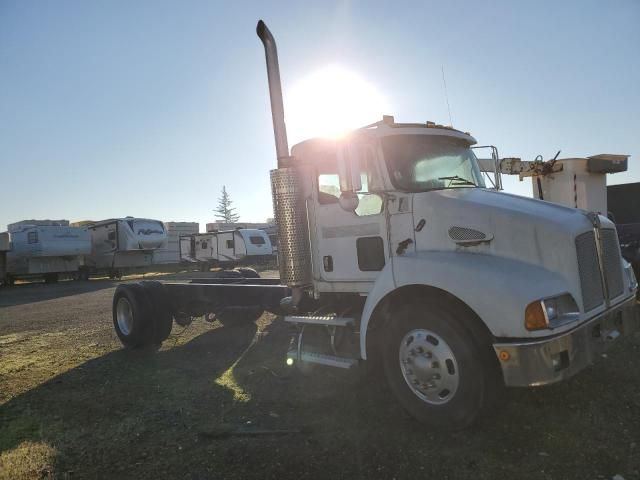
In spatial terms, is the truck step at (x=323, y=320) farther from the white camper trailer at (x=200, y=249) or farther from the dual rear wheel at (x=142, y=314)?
the white camper trailer at (x=200, y=249)

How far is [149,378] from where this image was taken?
564cm

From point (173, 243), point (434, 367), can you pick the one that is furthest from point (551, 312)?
point (173, 243)

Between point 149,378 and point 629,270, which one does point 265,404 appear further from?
point 629,270

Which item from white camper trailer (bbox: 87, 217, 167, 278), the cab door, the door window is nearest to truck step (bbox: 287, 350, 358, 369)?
the cab door

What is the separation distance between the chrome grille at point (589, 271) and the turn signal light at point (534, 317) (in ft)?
1.91

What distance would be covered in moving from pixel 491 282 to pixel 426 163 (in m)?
1.62

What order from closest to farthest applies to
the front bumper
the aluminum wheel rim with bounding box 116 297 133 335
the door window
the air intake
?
the front bumper
the air intake
the door window
the aluminum wheel rim with bounding box 116 297 133 335

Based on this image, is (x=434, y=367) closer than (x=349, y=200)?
Yes

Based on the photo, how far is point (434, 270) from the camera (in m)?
3.56

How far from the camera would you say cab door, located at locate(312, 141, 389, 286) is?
13.5ft

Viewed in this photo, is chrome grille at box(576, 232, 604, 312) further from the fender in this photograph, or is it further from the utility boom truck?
the fender

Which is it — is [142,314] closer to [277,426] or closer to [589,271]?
[277,426]

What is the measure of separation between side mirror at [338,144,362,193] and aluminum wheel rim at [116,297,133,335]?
16.3 ft

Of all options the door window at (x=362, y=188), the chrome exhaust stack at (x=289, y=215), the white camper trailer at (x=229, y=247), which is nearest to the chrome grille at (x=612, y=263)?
the door window at (x=362, y=188)
